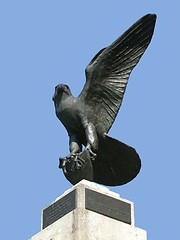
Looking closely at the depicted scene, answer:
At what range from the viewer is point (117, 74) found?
1119 centimetres

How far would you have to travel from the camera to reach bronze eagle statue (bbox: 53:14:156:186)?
407 inches

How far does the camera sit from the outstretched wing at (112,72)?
1079 cm

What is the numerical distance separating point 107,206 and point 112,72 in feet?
7.87

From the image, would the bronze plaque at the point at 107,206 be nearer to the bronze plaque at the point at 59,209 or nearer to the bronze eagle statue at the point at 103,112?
the bronze plaque at the point at 59,209

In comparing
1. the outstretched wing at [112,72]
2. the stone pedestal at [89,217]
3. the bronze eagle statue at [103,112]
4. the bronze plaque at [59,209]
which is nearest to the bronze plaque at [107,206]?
the stone pedestal at [89,217]

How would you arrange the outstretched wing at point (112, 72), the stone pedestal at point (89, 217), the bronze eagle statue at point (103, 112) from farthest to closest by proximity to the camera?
the outstretched wing at point (112, 72)
the bronze eagle statue at point (103, 112)
the stone pedestal at point (89, 217)

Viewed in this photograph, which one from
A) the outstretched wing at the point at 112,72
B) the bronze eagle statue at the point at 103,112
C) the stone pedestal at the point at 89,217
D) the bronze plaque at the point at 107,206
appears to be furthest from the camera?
the outstretched wing at the point at 112,72

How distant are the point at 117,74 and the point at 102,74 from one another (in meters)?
0.35

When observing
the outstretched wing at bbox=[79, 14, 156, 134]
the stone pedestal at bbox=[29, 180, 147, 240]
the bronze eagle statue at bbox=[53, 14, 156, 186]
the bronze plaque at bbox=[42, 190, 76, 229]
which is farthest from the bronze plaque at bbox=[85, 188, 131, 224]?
the outstretched wing at bbox=[79, 14, 156, 134]

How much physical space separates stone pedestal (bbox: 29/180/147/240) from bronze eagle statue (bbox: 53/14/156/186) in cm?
46

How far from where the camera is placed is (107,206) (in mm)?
9742

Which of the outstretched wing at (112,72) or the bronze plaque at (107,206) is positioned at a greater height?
the outstretched wing at (112,72)

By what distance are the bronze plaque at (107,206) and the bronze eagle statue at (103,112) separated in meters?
0.50

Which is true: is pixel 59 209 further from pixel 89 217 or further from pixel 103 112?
pixel 103 112
